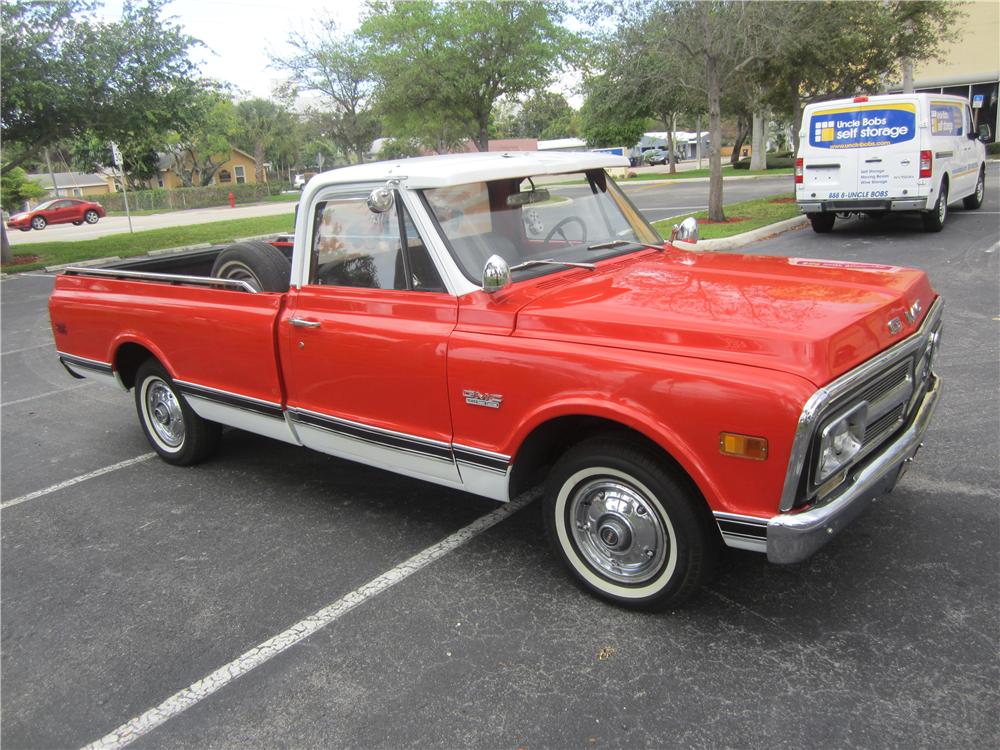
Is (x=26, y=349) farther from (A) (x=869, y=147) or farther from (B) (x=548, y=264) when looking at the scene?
(A) (x=869, y=147)

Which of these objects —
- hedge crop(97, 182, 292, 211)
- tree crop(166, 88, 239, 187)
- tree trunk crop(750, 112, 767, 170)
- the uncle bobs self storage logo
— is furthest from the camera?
tree crop(166, 88, 239, 187)

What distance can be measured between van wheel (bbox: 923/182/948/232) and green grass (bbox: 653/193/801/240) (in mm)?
2807

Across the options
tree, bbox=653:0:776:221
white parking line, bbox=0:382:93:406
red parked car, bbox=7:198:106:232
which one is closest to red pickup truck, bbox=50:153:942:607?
white parking line, bbox=0:382:93:406

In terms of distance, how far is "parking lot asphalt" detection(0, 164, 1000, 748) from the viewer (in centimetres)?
268

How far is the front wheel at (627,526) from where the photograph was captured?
2.98 m

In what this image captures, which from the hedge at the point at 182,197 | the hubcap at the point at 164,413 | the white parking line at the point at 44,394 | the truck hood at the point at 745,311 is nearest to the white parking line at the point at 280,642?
the truck hood at the point at 745,311

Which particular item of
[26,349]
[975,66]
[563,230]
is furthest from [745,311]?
[975,66]

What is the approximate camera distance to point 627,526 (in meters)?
3.14

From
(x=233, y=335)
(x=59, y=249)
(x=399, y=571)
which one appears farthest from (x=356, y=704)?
(x=59, y=249)

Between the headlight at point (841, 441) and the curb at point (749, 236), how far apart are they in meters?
9.05

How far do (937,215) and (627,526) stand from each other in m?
12.0

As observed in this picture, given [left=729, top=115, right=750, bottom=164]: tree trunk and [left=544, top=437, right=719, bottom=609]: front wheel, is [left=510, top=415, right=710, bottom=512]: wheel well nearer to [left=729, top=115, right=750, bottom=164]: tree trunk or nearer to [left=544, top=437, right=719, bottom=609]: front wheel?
[left=544, top=437, right=719, bottom=609]: front wheel

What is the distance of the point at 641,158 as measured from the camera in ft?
207

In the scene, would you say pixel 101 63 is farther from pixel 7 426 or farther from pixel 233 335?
pixel 233 335
